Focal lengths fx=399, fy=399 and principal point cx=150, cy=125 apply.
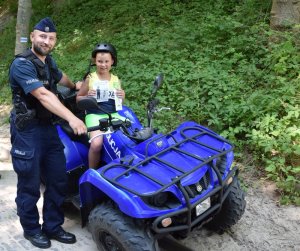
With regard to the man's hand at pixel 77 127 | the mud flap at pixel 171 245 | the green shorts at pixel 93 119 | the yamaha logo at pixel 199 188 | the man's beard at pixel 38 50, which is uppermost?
the man's beard at pixel 38 50

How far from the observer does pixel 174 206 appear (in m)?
3.12

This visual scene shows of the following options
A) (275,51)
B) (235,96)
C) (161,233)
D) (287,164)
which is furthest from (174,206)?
(275,51)

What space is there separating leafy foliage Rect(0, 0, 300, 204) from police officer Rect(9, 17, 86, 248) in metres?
2.32

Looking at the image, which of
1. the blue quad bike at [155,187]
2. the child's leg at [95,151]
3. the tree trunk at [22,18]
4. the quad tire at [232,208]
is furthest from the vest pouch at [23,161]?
the tree trunk at [22,18]

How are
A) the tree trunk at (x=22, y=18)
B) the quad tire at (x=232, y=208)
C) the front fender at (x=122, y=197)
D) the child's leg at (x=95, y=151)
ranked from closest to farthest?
the front fender at (x=122, y=197)
the quad tire at (x=232, y=208)
the child's leg at (x=95, y=151)
the tree trunk at (x=22, y=18)

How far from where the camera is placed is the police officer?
10.8 ft

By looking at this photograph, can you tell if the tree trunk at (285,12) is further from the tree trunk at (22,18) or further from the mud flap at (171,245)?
the tree trunk at (22,18)

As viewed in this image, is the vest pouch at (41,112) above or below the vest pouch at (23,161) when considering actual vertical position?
above

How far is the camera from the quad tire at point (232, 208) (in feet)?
12.5

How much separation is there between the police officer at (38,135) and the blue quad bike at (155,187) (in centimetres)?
44

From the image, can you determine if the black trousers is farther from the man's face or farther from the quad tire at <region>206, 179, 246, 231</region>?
the quad tire at <region>206, 179, 246, 231</region>

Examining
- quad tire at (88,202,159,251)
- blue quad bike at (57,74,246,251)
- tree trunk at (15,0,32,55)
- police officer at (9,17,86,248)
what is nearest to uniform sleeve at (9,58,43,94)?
police officer at (9,17,86,248)

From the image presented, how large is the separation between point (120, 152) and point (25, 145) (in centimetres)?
90

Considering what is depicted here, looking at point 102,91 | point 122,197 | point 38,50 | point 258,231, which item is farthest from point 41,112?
point 258,231
